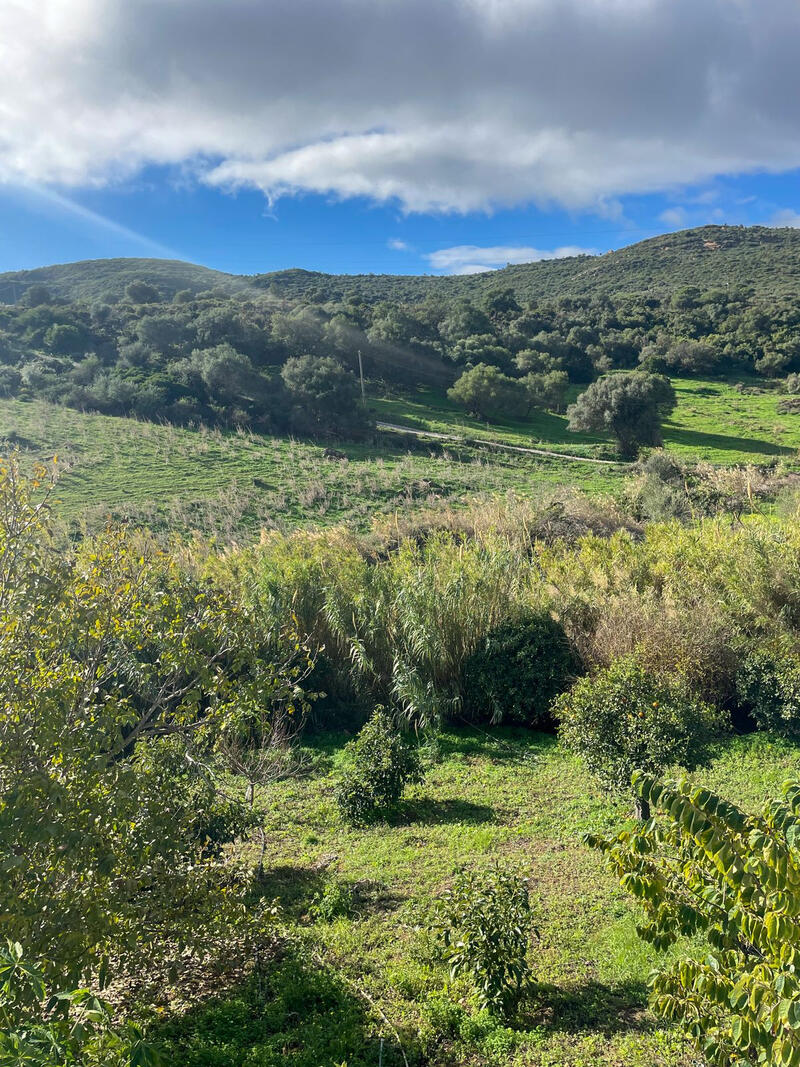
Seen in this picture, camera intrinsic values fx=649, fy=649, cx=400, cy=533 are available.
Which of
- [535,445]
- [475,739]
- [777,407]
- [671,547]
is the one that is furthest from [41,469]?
[777,407]

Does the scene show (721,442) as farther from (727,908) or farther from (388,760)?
(727,908)

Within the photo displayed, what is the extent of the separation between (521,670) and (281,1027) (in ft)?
22.4

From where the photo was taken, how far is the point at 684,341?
50156mm

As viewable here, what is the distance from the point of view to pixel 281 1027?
4574 mm

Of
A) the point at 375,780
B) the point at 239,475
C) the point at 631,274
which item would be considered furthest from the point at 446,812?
the point at 631,274

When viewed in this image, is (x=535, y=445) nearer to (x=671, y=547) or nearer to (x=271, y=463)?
(x=271, y=463)

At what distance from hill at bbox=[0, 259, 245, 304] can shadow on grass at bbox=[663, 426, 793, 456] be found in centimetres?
4887

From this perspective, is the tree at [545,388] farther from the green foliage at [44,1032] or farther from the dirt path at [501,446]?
the green foliage at [44,1032]

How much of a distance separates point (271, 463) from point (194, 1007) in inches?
968

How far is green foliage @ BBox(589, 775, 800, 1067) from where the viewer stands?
2.32 metres

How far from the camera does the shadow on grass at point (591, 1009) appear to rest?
436 cm

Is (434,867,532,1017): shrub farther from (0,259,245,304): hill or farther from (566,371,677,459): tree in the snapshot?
(0,259,245,304): hill

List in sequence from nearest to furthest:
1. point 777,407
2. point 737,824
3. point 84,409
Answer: point 737,824 → point 84,409 → point 777,407

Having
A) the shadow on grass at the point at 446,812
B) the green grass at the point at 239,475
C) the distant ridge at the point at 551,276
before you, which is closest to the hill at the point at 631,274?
the distant ridge at the point at 551,276
